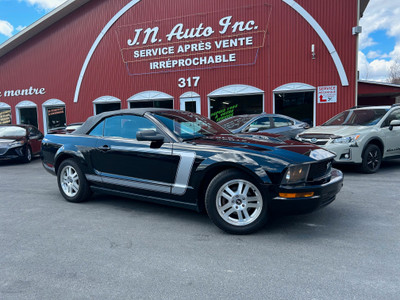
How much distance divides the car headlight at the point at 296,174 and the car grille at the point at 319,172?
0.22ft

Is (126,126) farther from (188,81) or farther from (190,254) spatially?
(188,81)

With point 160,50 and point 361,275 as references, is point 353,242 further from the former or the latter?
point 160,50

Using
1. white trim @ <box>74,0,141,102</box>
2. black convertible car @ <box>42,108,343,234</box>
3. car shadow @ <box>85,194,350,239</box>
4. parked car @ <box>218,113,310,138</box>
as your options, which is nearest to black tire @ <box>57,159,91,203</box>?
black convertible car @ <box>42,108,343,234</box>

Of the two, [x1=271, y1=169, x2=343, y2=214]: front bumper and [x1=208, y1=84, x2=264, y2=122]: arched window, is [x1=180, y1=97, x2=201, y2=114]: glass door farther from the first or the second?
[x1=271, y1=169, x2=343, y2=214]: front bumper

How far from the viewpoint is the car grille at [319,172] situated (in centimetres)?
355

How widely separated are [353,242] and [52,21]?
63.1 ft

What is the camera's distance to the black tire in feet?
16.7

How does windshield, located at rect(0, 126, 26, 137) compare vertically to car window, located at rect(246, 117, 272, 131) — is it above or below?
below

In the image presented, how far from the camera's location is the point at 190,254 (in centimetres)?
322

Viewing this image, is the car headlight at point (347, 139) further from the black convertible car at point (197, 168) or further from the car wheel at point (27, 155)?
the car wheel at point (27, 155)

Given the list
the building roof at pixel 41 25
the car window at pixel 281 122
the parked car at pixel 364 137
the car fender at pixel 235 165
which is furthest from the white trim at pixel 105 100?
the car fender at pixel 235 165

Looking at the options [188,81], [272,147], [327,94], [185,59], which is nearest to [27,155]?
[188,81]

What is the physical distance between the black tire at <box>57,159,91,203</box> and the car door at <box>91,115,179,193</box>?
1.29 feet

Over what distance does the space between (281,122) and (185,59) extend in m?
7.28
